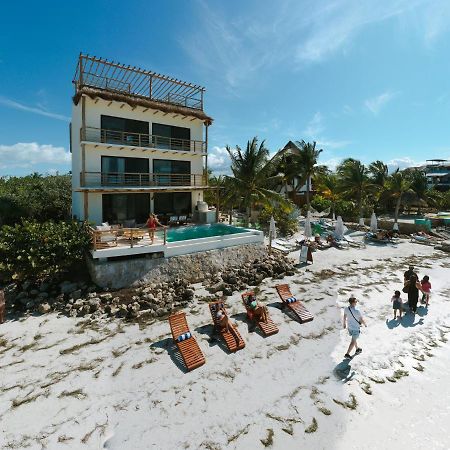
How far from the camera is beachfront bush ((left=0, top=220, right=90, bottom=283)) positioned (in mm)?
12328

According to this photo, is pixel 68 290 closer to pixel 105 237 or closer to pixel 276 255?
pixel 105 237

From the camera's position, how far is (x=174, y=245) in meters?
15.0

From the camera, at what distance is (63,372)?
826 cm

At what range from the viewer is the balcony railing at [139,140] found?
1862 centimetres

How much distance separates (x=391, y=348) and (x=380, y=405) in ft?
9.25

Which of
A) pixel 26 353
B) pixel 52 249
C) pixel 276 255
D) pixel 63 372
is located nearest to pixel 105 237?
pixel 52 249

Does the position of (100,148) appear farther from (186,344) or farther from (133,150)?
(186,344)

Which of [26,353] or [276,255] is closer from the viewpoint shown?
[26,353]

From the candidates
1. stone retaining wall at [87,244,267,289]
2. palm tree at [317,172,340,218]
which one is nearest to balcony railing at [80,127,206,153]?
stone retaining wall at [87,244,267,289]

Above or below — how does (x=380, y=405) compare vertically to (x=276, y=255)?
below

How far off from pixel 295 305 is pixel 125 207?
1442 cm

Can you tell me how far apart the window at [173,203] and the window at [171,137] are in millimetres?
3794

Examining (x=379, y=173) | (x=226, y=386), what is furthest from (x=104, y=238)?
(x=379, y=173)

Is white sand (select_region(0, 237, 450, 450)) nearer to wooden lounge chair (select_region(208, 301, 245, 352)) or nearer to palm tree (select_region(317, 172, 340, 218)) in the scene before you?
wooden lounge chair (select_region(208, 301, 245, 352))
